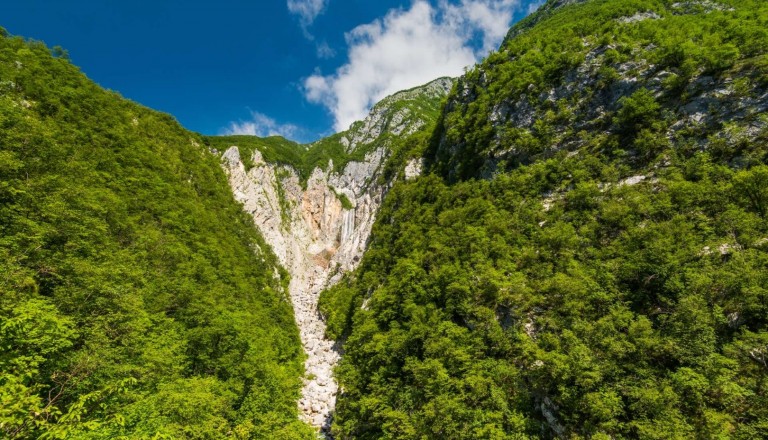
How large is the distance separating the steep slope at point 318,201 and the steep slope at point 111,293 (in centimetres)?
947

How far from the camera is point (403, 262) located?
131ft

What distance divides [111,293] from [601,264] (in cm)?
3288

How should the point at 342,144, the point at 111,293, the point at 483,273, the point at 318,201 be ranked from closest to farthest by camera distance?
1. the point at 111,293
2. the point at 483,273
3. the point at 318,201
4. the point at 342,144

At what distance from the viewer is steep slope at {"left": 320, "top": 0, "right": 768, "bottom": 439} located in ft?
52.6

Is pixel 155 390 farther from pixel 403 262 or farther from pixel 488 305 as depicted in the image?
pixel 403 262

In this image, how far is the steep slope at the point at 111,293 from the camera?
36.8ft

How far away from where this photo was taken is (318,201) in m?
113

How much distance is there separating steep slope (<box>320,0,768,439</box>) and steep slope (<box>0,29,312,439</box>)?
40.2 feet

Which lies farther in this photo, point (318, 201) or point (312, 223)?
point (318, 201)

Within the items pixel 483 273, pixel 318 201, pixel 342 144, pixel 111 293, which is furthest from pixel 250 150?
pixel 483 273

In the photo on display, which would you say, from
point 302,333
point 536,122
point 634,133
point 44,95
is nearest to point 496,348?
point 634,133

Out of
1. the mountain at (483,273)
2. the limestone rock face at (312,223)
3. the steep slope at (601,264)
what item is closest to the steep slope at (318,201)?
the limestone rock face at (312,223)

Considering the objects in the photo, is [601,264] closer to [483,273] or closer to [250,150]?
[483,273]

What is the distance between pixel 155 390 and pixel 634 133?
144 feet
